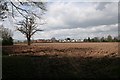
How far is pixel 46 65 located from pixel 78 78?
3680mm

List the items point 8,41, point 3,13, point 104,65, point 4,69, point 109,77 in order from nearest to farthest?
point 109,77
point 4,69
point 104,65
point 3,13
point 8,41

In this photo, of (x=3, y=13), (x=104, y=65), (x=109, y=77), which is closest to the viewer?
(x=109, y=77)

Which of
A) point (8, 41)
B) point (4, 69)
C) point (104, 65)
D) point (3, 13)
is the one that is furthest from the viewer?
point (8, 41)

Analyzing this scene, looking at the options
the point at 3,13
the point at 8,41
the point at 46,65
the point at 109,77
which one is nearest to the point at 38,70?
the point at 46,65

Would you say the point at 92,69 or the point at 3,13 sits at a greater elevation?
the point at 3,13

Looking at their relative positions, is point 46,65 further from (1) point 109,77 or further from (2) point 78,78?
(1) point 109,77

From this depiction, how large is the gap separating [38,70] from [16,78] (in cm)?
218

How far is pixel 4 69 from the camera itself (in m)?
15.6

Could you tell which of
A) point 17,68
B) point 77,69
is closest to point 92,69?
point 77,69

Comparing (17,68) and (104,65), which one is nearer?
(17,68)

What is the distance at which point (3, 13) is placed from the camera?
19172 millimetres

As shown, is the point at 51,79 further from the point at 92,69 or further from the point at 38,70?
the point at 92,69

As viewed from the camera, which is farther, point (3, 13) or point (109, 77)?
point (3, 13)

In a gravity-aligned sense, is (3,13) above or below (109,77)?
above
